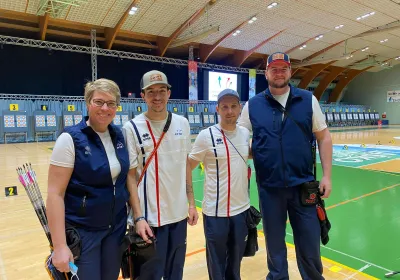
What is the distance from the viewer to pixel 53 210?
1.27 meters

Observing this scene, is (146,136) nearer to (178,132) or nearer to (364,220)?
(178,132)

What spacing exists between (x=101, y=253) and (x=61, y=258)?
0.66 feet

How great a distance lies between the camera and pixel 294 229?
6.20 feet

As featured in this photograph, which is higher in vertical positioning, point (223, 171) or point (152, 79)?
point (152, 79)

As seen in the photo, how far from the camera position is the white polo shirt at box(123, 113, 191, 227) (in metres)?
1.63

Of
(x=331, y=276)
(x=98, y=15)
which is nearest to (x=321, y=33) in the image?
(x=98, y=15)

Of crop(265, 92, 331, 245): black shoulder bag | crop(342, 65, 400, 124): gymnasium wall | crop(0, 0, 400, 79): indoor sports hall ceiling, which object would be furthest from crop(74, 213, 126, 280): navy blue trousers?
crop(342, 65, 400, 124): gymnasium wall

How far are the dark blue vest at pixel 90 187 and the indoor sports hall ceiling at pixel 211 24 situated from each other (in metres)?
9.91

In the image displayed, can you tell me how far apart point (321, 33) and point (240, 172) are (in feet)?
60.0

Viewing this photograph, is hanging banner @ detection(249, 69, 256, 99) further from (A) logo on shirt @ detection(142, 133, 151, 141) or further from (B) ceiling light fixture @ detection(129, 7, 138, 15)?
(A) logo on shirt @ detection(142, 133, 151, 141)

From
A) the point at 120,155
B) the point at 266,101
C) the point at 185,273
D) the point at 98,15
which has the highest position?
the point at 98,15

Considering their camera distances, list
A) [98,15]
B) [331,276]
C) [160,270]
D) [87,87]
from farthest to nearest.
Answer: [98,15]
[331,276]
[160,270]
[87,87]

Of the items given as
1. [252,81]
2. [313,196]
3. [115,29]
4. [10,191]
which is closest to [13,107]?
[115,29]

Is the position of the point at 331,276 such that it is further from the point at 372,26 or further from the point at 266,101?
the point at 372,26
